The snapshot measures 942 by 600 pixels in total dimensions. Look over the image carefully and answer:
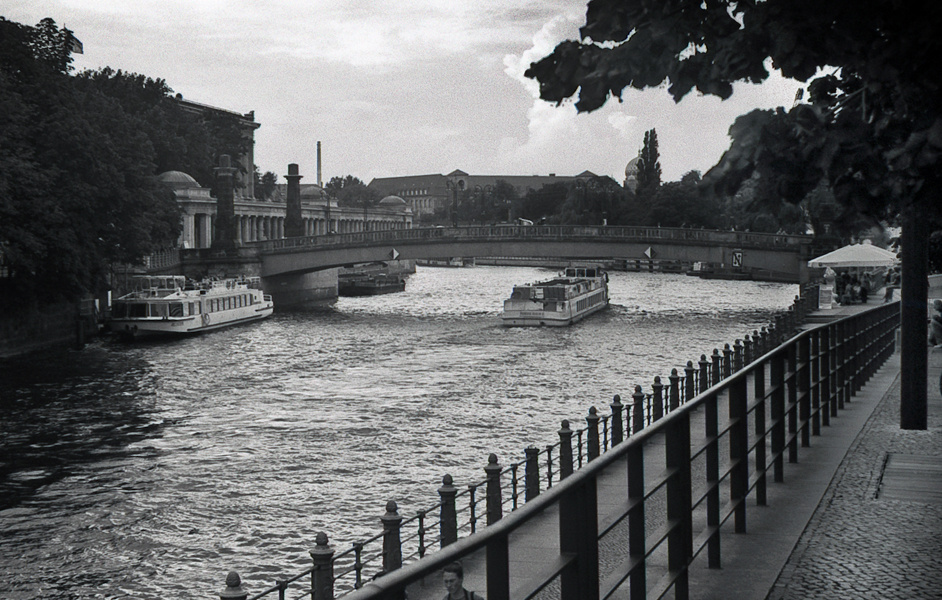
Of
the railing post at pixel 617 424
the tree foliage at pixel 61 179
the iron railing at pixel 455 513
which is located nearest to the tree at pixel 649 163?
the tree foliage at pixel 61 179

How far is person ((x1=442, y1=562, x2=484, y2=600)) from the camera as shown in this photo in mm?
3239

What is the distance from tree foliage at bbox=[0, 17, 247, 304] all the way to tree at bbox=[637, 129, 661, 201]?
112 m

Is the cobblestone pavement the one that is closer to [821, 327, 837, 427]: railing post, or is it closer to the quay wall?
[821, 327, 837, 427]: railing post

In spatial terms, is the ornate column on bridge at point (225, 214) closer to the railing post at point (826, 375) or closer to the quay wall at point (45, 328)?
the quay wall at point (45, 328)

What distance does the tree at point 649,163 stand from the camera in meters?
157

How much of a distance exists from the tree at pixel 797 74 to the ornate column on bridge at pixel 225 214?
66848 millimetres

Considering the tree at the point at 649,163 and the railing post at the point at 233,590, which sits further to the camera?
the tree at the point at 649,163

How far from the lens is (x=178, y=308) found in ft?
164

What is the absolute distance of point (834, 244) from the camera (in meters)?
63.2

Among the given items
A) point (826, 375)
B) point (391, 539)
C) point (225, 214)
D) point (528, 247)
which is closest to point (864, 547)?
point (391, 539)

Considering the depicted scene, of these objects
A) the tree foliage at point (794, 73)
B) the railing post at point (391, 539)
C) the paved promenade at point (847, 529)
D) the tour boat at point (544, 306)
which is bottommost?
the tour boat at point (544, 306)

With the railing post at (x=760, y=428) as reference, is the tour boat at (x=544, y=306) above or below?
below

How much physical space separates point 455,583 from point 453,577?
6 centimetres

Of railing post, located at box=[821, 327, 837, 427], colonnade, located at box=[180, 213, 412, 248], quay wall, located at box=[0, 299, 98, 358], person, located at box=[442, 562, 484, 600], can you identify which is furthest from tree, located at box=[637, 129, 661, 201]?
person, located at box=[442, 562, 484, 600]
